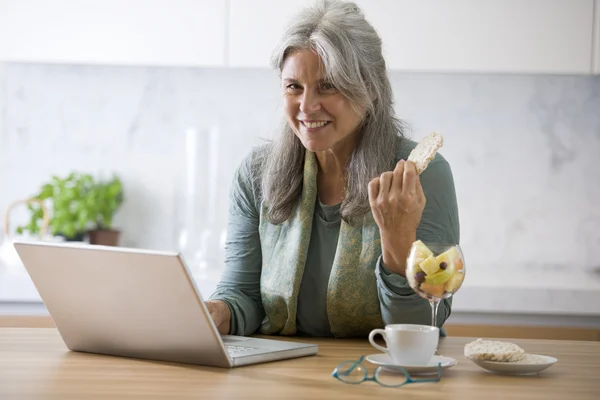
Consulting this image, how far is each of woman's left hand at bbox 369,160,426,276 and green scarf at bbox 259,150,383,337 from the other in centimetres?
21

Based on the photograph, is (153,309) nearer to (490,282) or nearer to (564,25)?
(490,282)

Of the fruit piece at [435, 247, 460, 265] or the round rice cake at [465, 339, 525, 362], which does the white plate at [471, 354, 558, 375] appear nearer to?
the round rice cake at [465, 339, 525, 362]

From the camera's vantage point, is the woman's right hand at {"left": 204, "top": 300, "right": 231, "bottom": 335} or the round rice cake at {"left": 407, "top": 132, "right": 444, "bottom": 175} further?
the woman's right hand at {"left": 204, "top": 300, "right": 231, "bottom": 335}

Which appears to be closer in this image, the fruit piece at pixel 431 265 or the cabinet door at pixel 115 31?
the fruit piece at pixel 431 265

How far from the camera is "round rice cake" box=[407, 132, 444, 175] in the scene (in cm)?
159

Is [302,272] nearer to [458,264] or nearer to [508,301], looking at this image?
[458,264]

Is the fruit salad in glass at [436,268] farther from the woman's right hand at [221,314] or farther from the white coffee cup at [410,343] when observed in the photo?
the woman's right hand at [221,314]

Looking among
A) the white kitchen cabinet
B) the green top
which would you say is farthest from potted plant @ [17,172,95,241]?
the green top

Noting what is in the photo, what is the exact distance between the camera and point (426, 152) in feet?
5.29

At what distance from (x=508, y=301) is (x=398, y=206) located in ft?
4.82

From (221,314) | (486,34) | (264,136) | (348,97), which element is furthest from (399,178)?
(264,136)

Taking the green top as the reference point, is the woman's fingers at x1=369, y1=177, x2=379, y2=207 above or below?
above

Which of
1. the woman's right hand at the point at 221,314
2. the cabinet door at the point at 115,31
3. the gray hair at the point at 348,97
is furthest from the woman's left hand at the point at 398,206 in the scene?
the cabinet door at the point at 115,31

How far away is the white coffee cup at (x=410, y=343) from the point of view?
1288 millimetres
